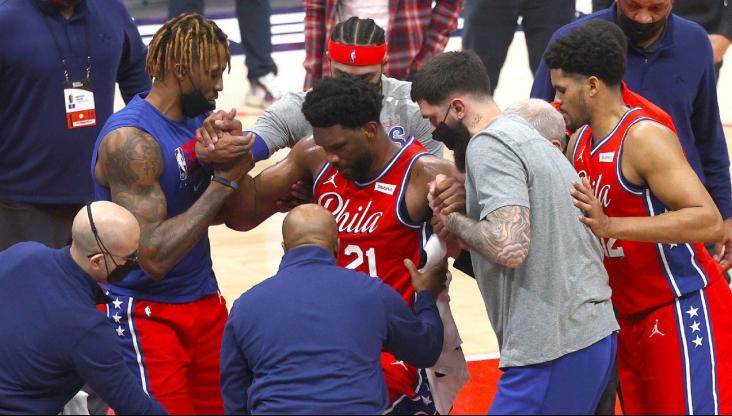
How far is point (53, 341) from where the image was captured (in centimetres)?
420

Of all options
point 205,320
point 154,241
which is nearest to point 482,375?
point 205,320

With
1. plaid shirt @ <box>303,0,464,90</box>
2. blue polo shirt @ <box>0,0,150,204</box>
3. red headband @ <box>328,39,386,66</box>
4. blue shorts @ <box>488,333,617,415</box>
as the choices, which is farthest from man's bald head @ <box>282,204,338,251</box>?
plaid shirt @ <box>303,0,464,90</box>

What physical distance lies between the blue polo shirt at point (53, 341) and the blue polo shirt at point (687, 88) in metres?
2.23

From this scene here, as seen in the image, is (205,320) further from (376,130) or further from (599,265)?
(599,265)

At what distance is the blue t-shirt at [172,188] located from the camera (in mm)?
4785

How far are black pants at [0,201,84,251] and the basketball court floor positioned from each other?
1.46 meters

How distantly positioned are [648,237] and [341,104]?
1143 millimetres

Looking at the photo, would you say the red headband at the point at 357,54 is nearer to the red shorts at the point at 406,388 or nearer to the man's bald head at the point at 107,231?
the red shorts at the point at 406,388

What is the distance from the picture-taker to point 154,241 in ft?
15.3

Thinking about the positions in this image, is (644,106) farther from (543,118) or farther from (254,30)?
(254,30)

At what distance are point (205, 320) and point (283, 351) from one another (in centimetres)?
102

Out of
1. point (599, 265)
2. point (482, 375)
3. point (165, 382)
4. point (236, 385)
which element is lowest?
point (482, 375)

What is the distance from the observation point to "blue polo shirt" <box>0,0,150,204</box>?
5820 millimetres

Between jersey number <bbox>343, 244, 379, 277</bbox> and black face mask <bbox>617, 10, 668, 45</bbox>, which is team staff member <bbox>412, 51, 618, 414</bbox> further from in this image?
black face mask <bbox>617, 10, 668, 45</bbox>
